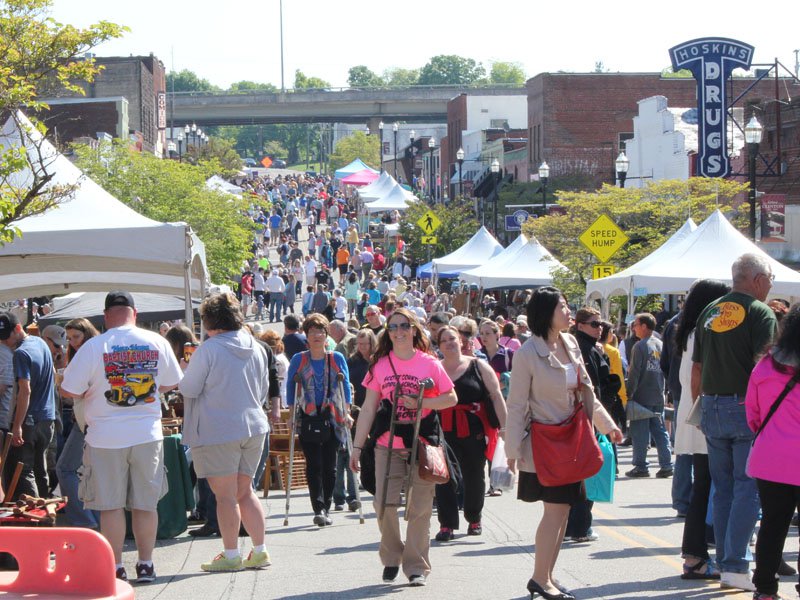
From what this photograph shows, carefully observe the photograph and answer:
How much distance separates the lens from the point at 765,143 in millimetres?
38312

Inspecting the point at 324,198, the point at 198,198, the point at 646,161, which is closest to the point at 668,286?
the point at 198,198

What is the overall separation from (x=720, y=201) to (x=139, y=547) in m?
26.7

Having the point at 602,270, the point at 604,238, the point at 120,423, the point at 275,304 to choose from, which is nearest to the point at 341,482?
the point at 120,423

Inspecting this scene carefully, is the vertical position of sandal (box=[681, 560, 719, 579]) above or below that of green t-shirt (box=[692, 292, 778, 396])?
below

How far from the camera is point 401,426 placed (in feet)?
27.2

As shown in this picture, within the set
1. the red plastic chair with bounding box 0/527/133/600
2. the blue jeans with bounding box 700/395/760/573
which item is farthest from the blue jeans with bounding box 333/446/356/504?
the red plastic chair with bounding box 0/527/133/600

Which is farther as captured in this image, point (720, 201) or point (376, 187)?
point (376, 187)

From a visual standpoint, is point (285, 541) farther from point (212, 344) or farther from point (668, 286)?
point (668, 286)

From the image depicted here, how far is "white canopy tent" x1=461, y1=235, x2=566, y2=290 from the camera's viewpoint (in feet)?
99.2

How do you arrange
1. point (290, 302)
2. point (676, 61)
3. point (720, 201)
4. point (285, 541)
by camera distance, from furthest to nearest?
point (290, 302)
point (676, 61)
point (720, 201)
point (285, 541)

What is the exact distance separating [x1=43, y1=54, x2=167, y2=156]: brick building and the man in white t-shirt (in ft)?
183

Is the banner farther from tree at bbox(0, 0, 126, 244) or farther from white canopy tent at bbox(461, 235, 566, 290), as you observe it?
tree at bbox(0, 0, 126, 244)

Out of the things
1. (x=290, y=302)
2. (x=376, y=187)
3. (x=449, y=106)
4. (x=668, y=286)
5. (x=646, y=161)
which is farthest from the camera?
(x=449, y=106)

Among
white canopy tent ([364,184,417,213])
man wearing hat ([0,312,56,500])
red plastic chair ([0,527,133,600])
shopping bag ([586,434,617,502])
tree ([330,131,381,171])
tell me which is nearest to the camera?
red plastic chair ([0,527,133,600])
